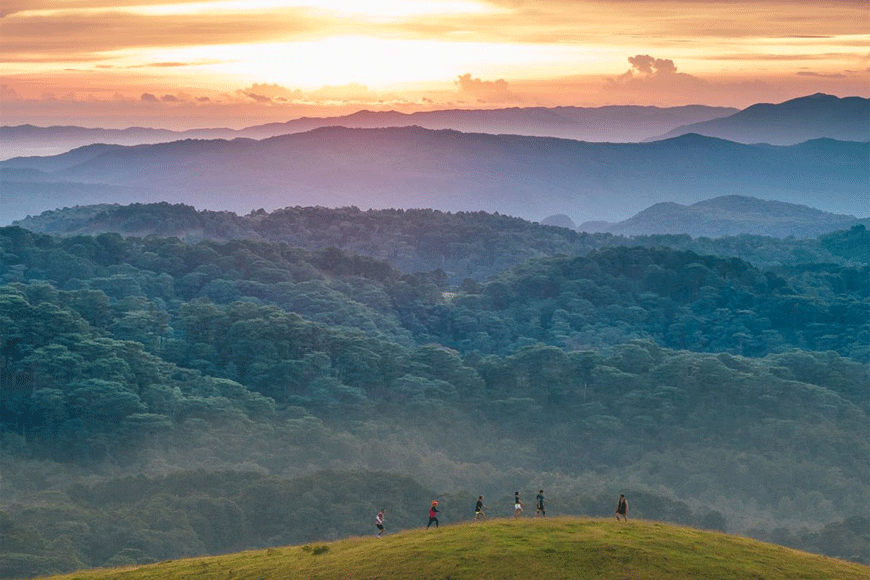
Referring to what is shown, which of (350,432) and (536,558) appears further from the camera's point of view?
(350,432)

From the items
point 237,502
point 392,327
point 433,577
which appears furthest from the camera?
point 392,327

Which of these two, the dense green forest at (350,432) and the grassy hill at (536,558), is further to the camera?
→ the dense green forest at (350,432)

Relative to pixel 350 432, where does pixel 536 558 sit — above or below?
above

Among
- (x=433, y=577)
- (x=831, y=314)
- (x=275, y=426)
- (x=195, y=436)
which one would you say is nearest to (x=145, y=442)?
Result: (x=195, y=436)

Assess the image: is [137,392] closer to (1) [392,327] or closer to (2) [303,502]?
(2) [303,502]

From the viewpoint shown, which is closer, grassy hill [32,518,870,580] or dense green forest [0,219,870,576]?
grassy hill [32,518,870,580]

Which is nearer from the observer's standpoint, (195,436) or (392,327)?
(195,436)

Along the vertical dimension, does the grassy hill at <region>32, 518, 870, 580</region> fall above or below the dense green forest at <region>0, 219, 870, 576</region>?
above

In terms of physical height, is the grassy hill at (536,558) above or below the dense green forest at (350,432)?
above
